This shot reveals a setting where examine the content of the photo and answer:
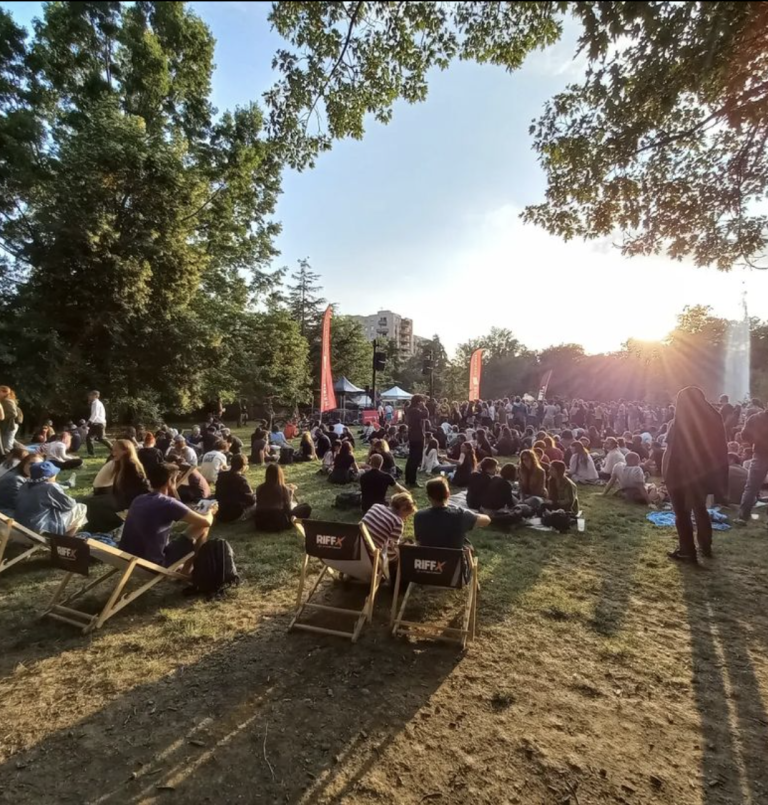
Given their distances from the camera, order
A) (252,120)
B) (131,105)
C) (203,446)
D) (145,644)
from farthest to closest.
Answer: (252,120) < (131,105) < (203,446) < (145,644)

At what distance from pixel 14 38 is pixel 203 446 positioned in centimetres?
1665

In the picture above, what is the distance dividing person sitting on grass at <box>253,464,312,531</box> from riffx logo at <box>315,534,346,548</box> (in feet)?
9.01

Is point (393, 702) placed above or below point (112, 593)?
below

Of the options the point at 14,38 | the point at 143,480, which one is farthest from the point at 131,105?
the point at 143,480

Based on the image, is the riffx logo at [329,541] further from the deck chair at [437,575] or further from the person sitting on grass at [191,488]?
the person sitting on grass at [191,488]

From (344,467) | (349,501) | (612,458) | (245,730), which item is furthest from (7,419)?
(612,458)

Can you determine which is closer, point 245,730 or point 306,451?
point 245,730

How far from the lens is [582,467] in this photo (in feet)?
36.3

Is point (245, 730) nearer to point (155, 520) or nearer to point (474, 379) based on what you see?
point (155, 520)

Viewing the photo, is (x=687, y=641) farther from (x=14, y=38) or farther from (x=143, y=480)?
(x=14, y=38)

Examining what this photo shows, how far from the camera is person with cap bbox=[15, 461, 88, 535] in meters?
5.36

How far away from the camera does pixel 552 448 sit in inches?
396

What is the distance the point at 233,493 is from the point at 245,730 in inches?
181

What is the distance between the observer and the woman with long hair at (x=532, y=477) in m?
7.96
